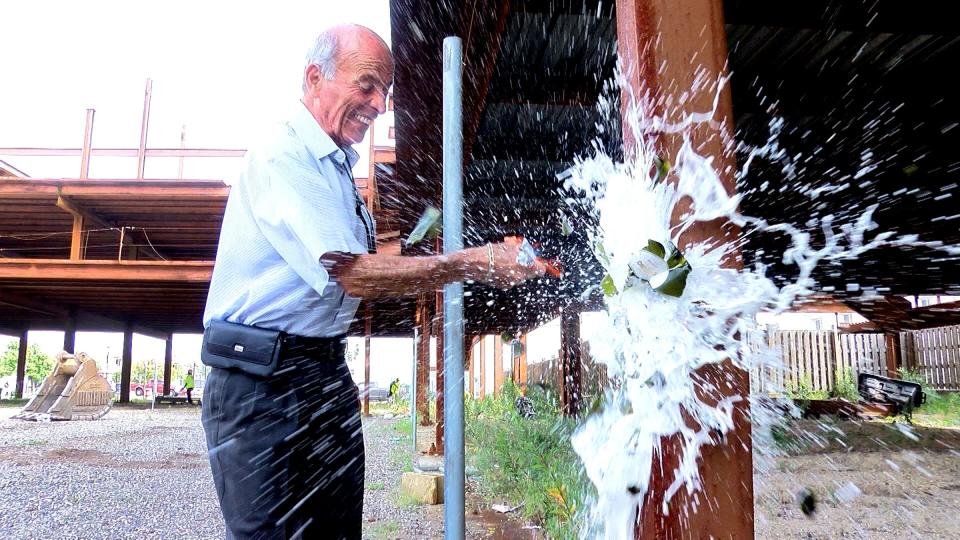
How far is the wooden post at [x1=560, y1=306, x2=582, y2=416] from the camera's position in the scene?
29.5 ft

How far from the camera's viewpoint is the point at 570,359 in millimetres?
9422

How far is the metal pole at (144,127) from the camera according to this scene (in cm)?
1505

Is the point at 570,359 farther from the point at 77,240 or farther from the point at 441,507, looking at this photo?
the point at 77,240

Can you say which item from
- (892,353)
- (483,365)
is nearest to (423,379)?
(892,353)

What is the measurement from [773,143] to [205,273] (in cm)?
1007

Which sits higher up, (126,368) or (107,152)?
(107,152)

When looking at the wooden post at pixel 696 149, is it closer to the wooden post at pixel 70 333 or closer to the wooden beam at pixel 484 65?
the wooden beam at pixel 484 65

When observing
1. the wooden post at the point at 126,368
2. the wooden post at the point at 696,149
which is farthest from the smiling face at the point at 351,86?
the wooden post at the point at 126,368

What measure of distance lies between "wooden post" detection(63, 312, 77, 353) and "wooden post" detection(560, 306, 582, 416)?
1234 cm

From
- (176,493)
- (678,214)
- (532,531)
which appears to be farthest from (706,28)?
(176,493)

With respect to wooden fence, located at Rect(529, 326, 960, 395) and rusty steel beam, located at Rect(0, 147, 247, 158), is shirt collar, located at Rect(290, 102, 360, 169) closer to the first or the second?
wooden fence, located at Rect(529, 326, 960, 395)

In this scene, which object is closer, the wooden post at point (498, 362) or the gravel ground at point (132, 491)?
the gravel ground at point (132, 491)

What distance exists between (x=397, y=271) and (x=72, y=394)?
12413mm

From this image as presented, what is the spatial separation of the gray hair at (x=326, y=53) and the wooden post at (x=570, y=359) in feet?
24.3
